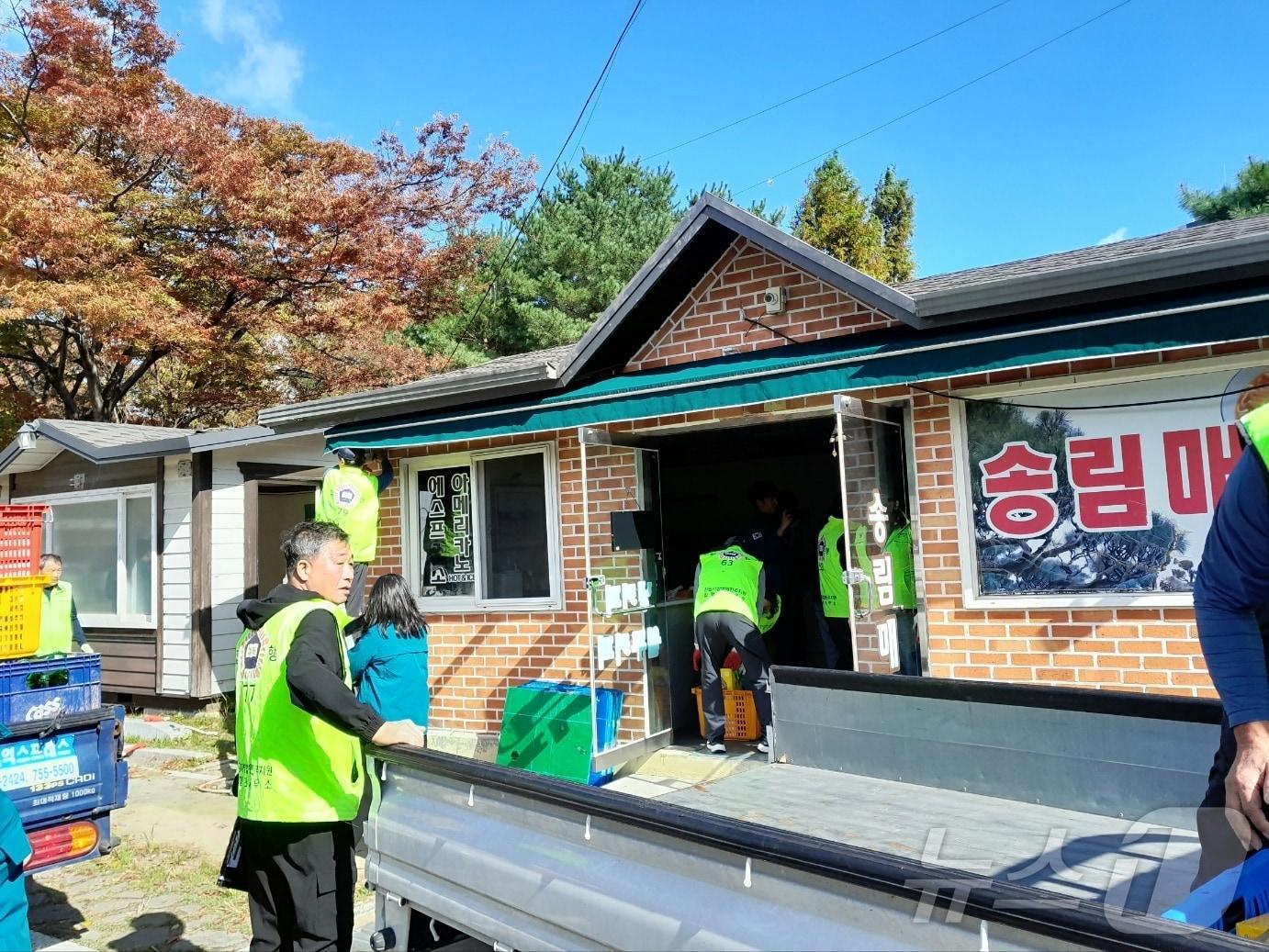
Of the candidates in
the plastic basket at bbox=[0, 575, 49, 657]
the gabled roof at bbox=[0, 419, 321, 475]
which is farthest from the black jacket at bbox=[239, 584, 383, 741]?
the gabled roof at bbox=[0, 419, 321, 475]

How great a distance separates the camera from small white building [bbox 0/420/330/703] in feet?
34.8

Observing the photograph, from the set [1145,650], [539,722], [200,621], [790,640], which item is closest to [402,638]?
[539,722]

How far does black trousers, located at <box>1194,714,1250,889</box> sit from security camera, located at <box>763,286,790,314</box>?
15.3 feet

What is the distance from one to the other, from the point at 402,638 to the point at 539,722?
2005 mm

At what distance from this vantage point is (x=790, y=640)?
9.93 meters

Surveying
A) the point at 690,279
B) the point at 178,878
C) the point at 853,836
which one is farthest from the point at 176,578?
the point at 853,836

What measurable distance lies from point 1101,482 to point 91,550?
11.9 meters

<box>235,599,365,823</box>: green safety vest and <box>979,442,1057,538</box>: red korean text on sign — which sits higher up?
<box>979,442,1057,538</box>: red korean text on sign

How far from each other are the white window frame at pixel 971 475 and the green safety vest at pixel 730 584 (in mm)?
1592

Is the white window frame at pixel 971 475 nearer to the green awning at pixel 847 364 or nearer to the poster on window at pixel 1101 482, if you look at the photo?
the poster on window at pixel 1101 482

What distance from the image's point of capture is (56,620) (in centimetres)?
759

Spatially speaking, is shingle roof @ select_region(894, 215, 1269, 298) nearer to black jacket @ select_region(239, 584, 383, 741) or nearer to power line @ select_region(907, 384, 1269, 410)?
power line @ select_region(907, 384, 1269, 410)

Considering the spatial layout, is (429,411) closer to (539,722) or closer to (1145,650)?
(539,722)

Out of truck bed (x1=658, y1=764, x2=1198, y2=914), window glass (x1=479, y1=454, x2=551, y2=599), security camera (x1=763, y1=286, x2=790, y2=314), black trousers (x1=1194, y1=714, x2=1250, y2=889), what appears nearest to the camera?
black trousers (x1=1194, y1=714, x2=1250, y2=889)
